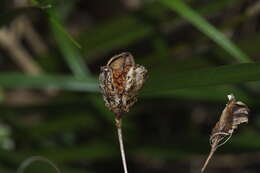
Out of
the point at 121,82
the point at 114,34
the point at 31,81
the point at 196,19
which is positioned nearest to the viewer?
the point at 121,82

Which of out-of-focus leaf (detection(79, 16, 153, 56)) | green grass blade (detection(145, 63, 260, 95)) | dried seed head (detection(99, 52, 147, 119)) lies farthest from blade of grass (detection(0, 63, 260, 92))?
out-of-focus leaf (detection(79, 16, 153, 56))

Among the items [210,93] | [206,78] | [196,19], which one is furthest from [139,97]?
[206,78]

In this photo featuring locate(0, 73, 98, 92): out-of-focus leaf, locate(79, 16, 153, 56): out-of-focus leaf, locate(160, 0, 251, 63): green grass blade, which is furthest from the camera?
locate(79, 16, 153, 56): out-of-focus leaf

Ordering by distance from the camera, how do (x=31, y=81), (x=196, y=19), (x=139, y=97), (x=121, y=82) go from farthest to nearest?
(x=139, y=97) → (x=31, y=81) → (x=196, y=19) → (x=121, y=82)

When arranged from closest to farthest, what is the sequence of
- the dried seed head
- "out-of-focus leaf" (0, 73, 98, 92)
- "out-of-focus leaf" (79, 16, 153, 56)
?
the dried seed head
"out-of-focus leaf" (0, 73, 98, 92)
"out-of-focus leaf" (79, 16, 153, 56)

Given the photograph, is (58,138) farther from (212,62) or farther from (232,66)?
(232,66)

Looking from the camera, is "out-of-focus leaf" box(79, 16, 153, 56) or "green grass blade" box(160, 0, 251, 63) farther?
"out-of-focus leaf" box(79, 16, 153, 56)

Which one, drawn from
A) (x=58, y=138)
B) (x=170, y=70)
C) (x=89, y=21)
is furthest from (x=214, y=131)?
(x=89, y=21)

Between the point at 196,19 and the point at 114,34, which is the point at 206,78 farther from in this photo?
the point at 114,34

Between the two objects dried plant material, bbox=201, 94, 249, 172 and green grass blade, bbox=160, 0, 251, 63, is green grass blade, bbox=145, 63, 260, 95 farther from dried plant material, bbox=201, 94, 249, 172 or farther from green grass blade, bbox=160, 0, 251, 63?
green grass blade, bbox=160, 0, 251, 63
